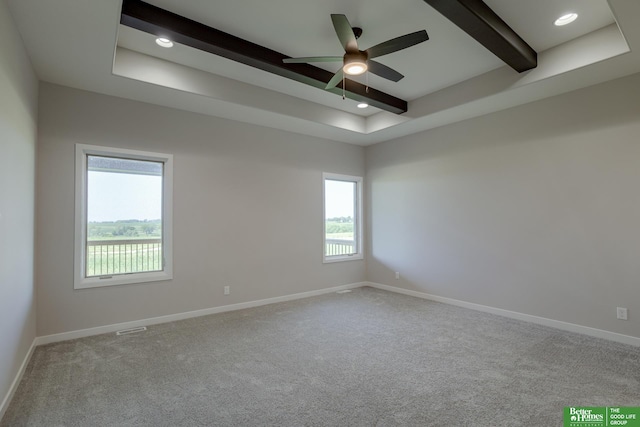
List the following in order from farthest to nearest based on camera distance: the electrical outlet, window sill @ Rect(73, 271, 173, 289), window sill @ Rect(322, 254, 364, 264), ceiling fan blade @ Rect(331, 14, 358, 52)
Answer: window sill @ Rect(322, 254, 364, 264)
window sill @ Rect(73, 271, 173, 289)
the electrical outlet
ceiling fan blade @ Rect(331, 14, 358, 52)

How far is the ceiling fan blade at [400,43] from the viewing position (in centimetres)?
246

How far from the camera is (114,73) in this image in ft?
10.5

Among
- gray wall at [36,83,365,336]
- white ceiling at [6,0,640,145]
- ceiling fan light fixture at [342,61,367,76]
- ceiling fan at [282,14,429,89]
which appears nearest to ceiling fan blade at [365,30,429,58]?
ceiling fan at [282,14,429,89]

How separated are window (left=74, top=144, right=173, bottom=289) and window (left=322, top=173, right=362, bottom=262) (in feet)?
8.67

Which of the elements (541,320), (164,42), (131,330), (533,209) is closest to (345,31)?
(164,42)

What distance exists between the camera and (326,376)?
2621 millimetres

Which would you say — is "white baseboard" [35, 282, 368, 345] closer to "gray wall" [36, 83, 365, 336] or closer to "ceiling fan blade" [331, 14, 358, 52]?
"gray wall" [36, 83, 365, 336]

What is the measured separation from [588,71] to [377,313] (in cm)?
362

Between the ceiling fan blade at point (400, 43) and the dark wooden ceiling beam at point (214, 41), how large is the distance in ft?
3.50

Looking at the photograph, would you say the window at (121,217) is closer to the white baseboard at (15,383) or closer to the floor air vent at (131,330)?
the floor air vent at (131,330)

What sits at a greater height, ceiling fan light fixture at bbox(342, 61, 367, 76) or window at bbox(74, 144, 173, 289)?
ceiling fan light fixture at bbox(342, 61, 367, 76)

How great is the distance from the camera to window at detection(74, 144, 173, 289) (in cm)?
362

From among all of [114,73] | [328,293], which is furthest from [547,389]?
[114,73]

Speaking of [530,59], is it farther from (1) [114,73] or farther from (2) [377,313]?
(1) [114,73]
